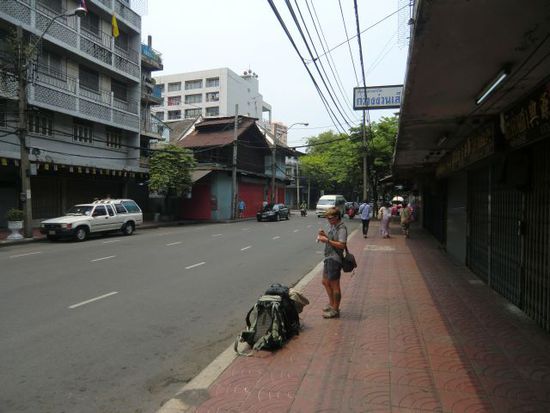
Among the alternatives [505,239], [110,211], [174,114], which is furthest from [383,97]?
[174,114]

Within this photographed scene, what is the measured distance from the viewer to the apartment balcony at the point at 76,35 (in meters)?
20.7

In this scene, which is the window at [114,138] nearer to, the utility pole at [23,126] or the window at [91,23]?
the window at [91,23]

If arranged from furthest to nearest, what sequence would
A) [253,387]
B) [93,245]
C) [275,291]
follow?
[93,245]
[275,291]
[253,387]

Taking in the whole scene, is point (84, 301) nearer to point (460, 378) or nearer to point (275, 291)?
point (275, 291)

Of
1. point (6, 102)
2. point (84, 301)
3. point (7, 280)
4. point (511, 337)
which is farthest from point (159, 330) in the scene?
point (6, 102)

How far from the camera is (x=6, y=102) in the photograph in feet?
68.8

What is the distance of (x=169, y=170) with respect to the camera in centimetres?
2914

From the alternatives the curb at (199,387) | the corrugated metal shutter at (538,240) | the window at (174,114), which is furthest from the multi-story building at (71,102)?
the window at (174,114)

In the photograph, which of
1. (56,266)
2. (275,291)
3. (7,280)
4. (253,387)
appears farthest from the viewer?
(56,266)

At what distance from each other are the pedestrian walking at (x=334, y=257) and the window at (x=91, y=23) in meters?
24.5

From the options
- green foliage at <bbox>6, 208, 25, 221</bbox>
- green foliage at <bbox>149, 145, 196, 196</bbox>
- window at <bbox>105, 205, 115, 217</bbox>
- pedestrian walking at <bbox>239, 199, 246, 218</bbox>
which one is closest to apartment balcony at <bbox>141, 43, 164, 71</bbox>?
green foliage at <bbox>149, 145, 196, 196</bbox>

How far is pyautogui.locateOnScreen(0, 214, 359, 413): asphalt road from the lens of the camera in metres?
4.32

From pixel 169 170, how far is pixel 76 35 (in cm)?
920

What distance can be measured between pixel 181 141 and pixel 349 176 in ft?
57.5
